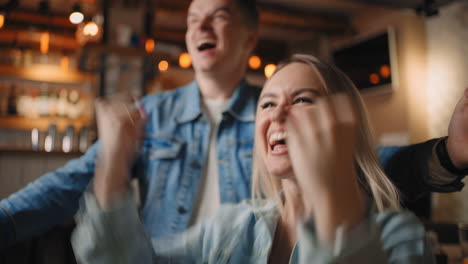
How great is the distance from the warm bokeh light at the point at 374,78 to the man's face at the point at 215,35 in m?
3.43

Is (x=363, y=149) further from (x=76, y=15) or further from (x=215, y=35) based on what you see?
(x=76, y=15)

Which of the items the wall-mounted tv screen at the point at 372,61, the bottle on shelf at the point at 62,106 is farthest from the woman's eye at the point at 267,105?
the bottle on shelf at the point at 62,106

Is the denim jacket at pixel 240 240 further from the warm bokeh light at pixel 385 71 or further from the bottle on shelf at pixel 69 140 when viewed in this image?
the warm bokeh light at pixel 385 71

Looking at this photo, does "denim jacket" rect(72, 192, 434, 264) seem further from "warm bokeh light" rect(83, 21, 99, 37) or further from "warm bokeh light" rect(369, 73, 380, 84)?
"warm bokeh light" rect(369, 73, 380, 84)

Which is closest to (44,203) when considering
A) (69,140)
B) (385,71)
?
(69,140)

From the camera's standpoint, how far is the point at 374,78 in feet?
14.9

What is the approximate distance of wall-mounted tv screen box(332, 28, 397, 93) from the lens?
14.1ft

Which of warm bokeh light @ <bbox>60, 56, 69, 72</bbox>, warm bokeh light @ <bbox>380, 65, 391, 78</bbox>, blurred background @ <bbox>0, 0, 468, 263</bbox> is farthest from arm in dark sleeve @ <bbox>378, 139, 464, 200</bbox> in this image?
warm bokeh light @ <bbox>60, 56, 69, 72</bbox>

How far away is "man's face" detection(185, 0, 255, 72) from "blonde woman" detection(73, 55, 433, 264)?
0.42 metres

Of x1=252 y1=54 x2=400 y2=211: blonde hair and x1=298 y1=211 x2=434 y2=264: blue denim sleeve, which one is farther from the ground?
x1=252 y1=54 x2=400 y2=211: blonde hair

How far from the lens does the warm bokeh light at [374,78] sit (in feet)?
14.8

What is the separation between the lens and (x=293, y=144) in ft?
2.02

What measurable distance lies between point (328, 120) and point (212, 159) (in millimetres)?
869

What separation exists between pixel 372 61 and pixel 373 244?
169 inches
